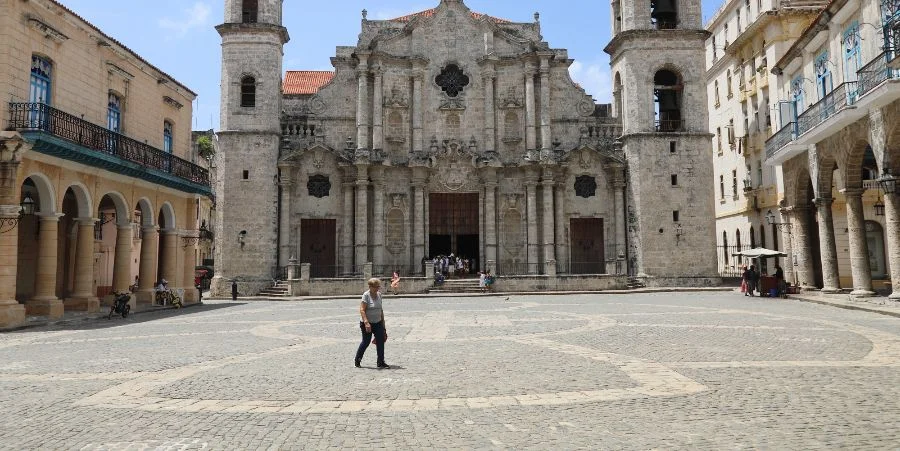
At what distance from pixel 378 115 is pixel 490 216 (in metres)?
8.73

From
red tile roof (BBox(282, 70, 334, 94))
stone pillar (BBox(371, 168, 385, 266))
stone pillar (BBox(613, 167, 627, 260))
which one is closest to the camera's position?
stone pillar (BBox(371, 168, 385, 266))

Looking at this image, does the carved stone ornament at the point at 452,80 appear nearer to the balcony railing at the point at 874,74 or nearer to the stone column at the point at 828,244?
the stone column at the point at 828,244

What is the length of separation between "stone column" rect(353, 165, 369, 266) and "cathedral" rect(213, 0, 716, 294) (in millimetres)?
80

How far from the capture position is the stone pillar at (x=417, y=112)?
3447 cm

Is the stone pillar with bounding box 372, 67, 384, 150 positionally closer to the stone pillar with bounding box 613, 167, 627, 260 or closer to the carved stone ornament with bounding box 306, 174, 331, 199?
the carved stone ornament with bounding box 306, 174, 331, 199

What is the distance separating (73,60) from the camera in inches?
792

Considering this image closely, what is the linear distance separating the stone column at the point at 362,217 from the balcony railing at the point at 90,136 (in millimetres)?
9401

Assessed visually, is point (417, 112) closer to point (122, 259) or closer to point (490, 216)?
point (490, 216)

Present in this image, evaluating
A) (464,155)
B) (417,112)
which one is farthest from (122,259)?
(464,155)

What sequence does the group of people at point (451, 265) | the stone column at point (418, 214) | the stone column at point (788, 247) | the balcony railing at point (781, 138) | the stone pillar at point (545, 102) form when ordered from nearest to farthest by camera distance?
the balcony railing at point (781, 138) → the stone column at point (788, 247) → the group of people at point (451, 265) → the stone column at point (418, 214) → the stone pillar at point (545, 102)

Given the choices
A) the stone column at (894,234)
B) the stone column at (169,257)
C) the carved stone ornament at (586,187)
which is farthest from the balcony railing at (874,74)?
the stone column at (169,257)

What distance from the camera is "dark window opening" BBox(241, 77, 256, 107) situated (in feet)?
109

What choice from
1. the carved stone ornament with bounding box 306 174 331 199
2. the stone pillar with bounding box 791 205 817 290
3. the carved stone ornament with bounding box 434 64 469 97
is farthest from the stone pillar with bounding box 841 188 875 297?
the carved stone ornament with bounding box 306 174 331 199

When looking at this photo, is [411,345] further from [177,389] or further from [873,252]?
[873,252]
